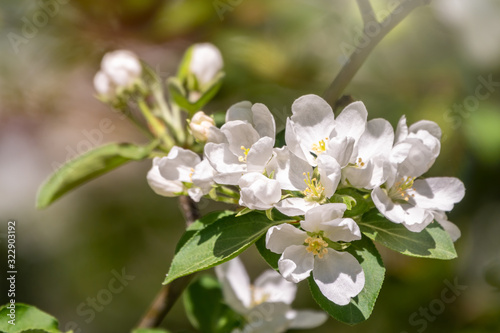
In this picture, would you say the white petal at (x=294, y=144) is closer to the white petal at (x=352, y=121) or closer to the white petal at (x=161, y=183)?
the white petal at (x=352, y=121)

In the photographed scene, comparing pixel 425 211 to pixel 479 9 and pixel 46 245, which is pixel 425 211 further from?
pixel 46 245

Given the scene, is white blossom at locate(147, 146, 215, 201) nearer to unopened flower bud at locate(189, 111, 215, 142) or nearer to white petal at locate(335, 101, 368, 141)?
unopened flower bud at locate(189, 111, 215, 142)

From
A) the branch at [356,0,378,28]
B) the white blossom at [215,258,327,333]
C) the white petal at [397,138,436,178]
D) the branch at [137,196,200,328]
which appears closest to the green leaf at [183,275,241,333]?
the white blossom at [215,258,327,333]

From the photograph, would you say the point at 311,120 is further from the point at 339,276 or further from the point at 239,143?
the point at 339,276

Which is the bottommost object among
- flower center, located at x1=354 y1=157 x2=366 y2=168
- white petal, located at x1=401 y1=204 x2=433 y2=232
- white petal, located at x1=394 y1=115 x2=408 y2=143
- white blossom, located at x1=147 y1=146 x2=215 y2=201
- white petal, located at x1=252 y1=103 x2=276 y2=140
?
white blossom, located at x1=147 y1=146 x2=215 y2=201

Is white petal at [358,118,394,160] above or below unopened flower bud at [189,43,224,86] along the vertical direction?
above

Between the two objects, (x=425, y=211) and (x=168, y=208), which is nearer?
(x=425, y=211)

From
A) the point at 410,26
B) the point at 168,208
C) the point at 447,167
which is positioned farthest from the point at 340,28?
the point at 168,208
